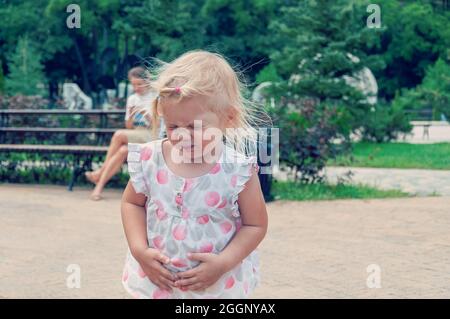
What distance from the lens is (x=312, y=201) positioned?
813 centimetres

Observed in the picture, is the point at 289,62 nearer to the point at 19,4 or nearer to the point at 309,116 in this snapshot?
the point at 309,116

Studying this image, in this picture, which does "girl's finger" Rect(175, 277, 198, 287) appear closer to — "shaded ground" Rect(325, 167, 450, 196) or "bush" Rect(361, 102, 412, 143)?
"shaded ground" Rect(325, 167, 450, 196)

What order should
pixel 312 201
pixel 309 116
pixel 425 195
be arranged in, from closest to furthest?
1. pixel 312 201
2. pixel 425 195
3. pixel 309 116

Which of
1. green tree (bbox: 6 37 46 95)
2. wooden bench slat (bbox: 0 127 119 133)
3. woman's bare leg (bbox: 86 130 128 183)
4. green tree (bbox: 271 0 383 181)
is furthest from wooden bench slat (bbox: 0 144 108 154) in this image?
green tree (bbox: 6 37 46 95)

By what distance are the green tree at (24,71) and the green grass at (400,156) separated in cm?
1971

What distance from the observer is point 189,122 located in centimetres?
210

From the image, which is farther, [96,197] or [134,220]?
[96,197]

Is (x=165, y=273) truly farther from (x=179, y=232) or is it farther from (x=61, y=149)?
(x=61, y=149)

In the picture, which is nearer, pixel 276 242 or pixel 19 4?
pixel 276 242

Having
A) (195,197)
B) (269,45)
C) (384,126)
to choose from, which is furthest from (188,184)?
(269,45)

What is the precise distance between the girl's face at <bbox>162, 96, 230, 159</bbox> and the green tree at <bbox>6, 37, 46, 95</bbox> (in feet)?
109

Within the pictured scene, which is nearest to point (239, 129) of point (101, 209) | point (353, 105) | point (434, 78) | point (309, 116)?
point (101, 209)

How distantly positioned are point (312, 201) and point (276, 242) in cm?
246

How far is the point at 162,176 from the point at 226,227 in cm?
24
